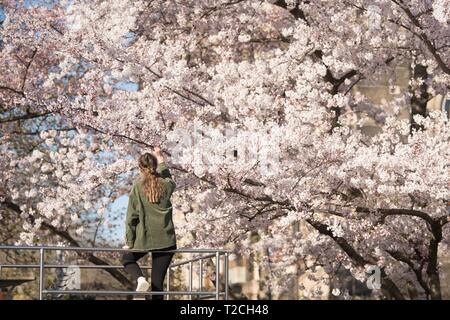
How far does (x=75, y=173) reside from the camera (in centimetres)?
1931

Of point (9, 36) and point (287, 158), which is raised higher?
point (9, 36)

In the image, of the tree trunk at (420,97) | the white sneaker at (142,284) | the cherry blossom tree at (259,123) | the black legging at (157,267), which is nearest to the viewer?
the white sneaker at (142,284)

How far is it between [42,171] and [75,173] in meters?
2.54

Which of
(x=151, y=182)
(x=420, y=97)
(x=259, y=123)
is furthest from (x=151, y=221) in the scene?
(x=420, y=97)

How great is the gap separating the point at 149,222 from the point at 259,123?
17.4 feet

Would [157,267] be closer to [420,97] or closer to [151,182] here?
Result: [151,182]

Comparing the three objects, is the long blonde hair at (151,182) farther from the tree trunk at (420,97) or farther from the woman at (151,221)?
the tree trunk at (420,97)

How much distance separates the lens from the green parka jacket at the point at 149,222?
1208 cm

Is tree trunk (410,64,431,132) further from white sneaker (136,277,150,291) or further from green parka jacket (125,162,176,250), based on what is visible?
white sneaker (136,277,150,291)

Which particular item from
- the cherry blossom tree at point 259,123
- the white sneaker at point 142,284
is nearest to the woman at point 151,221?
the white sneaker at point 142,284

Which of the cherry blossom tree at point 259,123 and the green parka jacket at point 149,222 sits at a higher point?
the cherry blossom tree at point 259,123
